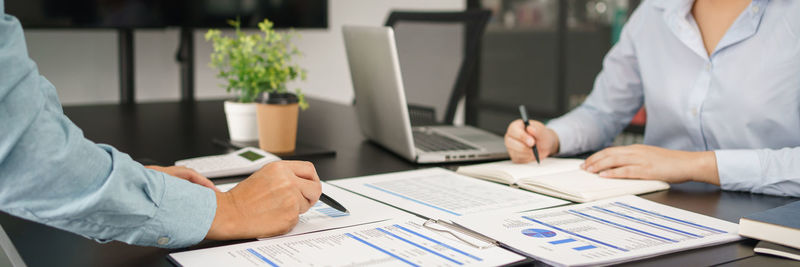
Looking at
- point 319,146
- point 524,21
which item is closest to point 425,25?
point 319,146

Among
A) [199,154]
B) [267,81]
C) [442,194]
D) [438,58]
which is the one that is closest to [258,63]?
[267,81]

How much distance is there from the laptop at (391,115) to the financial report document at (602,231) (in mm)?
443

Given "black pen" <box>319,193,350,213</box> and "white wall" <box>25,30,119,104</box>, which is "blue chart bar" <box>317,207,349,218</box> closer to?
"black pen" <box>319,193,350,213</box>

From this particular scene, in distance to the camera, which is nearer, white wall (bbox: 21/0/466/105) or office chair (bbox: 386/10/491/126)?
office chair (bbox: 386/10/491/126)

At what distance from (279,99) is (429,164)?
33 cm

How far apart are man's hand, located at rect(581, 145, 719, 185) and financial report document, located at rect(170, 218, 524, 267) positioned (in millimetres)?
478

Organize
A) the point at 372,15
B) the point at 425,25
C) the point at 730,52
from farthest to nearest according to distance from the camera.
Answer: the point at 372,15 → the point at 425,25 → the point at 730,52

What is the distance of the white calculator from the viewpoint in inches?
48.1

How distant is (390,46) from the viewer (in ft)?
4.49

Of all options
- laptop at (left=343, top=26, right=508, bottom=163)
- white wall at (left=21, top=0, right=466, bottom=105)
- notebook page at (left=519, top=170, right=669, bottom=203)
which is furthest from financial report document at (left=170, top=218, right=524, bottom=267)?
white wall at (left=21, top=0, right=466, bottom=105)

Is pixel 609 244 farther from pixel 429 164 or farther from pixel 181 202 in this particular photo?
pixel 429 164

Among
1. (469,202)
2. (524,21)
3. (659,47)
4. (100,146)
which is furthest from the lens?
(524,21)

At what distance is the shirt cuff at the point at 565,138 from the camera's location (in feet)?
4.84

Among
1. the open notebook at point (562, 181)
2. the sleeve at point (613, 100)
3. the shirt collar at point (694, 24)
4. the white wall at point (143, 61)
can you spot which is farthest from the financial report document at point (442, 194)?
the white wall at point (143, 61)
